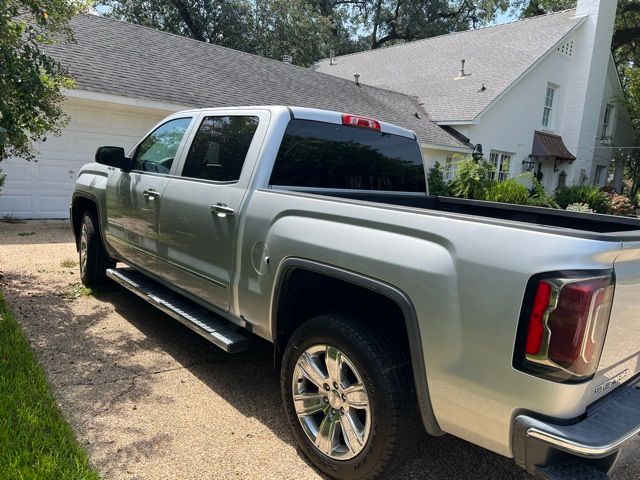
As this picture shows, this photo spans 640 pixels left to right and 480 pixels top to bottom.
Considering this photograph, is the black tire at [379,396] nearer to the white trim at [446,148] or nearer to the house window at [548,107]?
the white trim at [446,148]

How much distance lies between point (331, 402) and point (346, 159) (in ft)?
6.17

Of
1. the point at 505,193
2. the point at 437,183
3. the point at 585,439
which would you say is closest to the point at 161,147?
the point at 585,439

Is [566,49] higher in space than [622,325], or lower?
higher

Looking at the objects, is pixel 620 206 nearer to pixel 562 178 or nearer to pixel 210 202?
pixel 562 178

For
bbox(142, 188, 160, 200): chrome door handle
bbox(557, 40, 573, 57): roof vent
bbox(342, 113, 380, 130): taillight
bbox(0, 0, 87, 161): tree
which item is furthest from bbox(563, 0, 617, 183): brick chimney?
bbox(142, 188, 160, 200): chrome door handle

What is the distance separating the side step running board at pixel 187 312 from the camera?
331cm

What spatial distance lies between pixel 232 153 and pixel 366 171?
3.49 feet

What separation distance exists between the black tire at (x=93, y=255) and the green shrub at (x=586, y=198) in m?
15.4

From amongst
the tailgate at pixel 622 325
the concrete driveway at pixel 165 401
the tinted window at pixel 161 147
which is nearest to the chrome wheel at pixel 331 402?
the concrete driveway at pixel 165 401

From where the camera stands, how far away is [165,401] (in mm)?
3502

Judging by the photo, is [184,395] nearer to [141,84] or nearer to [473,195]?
[141,84]

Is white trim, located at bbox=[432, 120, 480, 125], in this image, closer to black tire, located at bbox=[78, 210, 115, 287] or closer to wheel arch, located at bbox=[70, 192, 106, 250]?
wheel arch, located at bbox=[70, 192, 106, 250]

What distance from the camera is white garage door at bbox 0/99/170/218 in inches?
411

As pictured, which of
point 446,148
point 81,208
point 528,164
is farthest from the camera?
point 528,164
